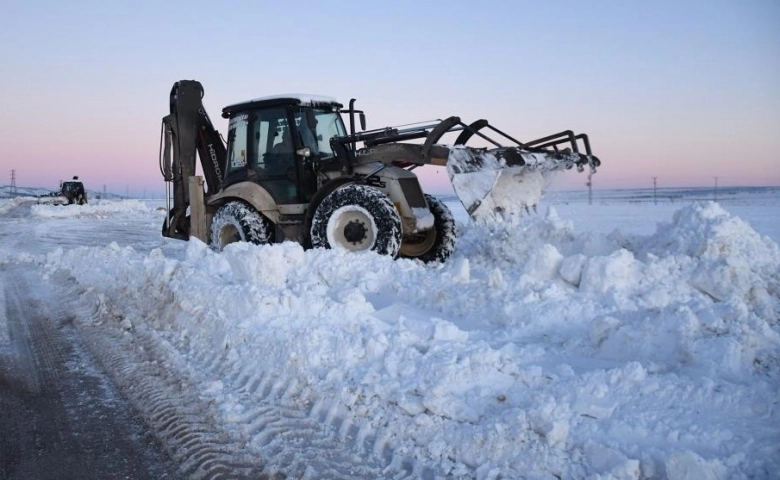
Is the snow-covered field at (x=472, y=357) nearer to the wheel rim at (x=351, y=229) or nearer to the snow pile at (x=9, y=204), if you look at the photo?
the wheel rim at (x=351, y=229)

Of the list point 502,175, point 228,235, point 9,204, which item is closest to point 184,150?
point 228,235

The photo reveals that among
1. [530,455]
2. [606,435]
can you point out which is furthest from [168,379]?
[606,435]

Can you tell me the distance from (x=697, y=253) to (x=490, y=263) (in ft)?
7.82

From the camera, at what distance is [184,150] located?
1095cm

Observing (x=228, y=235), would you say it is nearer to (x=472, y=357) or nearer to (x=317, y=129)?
(x=317, y=129)

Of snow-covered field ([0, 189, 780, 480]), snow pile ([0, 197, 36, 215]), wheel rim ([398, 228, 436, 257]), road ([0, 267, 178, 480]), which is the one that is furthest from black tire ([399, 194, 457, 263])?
snow pile ([0, 197, 36, 215])

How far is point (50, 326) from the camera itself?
6625 millimetres

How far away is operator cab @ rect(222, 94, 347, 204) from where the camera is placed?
9133mm

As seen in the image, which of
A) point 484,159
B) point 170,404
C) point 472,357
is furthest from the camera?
point 484,159

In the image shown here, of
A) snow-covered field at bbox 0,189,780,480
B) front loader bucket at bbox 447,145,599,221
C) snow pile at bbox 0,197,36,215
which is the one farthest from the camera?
snow pile at bbox 0,197,36,215

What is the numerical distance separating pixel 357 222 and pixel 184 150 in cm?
432

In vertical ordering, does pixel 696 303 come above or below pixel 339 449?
above

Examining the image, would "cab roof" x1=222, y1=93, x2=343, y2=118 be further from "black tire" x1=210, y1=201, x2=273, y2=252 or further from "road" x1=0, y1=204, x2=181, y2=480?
"road" x1=0, y1=204, x2=181, y2=480

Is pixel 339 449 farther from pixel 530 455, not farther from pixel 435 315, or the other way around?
pixel 435 315
